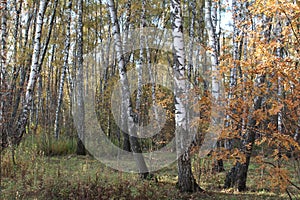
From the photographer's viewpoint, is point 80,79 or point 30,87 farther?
point 80,79

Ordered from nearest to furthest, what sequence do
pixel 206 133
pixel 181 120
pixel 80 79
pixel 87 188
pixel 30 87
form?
1. pixel 87 188
2. pixel 181 120
3. pixel 206 133
4. pixel 30 87
5. pixel 80 79

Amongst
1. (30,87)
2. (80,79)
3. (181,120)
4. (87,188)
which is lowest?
(87,188)

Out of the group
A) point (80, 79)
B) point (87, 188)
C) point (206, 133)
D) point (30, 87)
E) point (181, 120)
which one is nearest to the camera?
point (87, 188)

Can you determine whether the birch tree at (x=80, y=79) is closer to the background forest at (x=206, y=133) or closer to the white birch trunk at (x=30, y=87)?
the background forest at (x=206, y=133)

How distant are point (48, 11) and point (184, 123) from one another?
1135 cm

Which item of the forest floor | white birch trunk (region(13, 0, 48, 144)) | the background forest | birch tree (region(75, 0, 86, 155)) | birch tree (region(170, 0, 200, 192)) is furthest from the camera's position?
birch tree (region(75, 0, 86, 155))

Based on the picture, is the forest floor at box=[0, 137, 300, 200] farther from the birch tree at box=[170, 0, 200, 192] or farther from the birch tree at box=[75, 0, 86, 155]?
the birch tree at box=[75, 0, 86, 155]

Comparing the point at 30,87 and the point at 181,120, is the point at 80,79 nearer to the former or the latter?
the point at 30,87

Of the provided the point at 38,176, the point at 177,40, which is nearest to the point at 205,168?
the point at 177,40

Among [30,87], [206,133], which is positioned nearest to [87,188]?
[206,133]

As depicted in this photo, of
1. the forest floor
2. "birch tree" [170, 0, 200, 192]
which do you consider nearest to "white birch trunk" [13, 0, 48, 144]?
the forest floor

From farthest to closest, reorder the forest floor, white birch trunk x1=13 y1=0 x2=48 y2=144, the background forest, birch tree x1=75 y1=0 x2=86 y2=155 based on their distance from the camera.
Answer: birch tree x1=75 y1=0 x2=86 y2=155, white birch trunk x1=13 y1=0 x2=48 y2=144, the forest floor, the background forest

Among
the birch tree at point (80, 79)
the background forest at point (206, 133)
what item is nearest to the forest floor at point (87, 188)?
the background forest at point (206, 133)

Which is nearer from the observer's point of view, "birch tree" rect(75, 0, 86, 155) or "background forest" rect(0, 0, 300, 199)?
"background forest" rect(0, 0, 300, 199)
